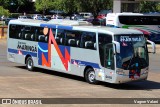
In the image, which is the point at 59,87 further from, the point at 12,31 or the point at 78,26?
the point at 12,31

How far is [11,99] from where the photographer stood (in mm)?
12773

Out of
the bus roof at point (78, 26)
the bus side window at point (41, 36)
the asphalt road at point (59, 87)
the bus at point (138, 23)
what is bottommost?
the asphalt road at point (59, 87)

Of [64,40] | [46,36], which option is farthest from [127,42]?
[46,36]

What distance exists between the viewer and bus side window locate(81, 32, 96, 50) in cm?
1725

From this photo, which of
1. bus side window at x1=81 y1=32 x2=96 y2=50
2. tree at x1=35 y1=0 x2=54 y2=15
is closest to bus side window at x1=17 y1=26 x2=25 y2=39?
bus side window at x1=81 y1=32 x2=96 y2=50

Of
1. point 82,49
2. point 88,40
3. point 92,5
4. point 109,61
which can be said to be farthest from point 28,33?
point 92,5

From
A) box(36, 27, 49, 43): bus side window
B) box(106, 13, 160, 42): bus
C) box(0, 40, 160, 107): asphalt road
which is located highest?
box(36, 27, 49, 43): bus side window

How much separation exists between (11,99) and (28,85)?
10.5 feet

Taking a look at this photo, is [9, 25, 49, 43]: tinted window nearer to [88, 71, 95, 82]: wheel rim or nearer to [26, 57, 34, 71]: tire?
[26, 57, 34, 71]: tire

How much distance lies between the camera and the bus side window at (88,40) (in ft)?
56.6

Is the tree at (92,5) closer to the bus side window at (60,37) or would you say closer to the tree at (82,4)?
the tree at (82,4)

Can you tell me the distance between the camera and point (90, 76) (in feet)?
57.1

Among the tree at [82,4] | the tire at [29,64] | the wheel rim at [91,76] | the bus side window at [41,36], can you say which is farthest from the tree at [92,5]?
the wheel rim at [91,76]

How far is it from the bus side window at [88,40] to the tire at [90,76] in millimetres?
976
